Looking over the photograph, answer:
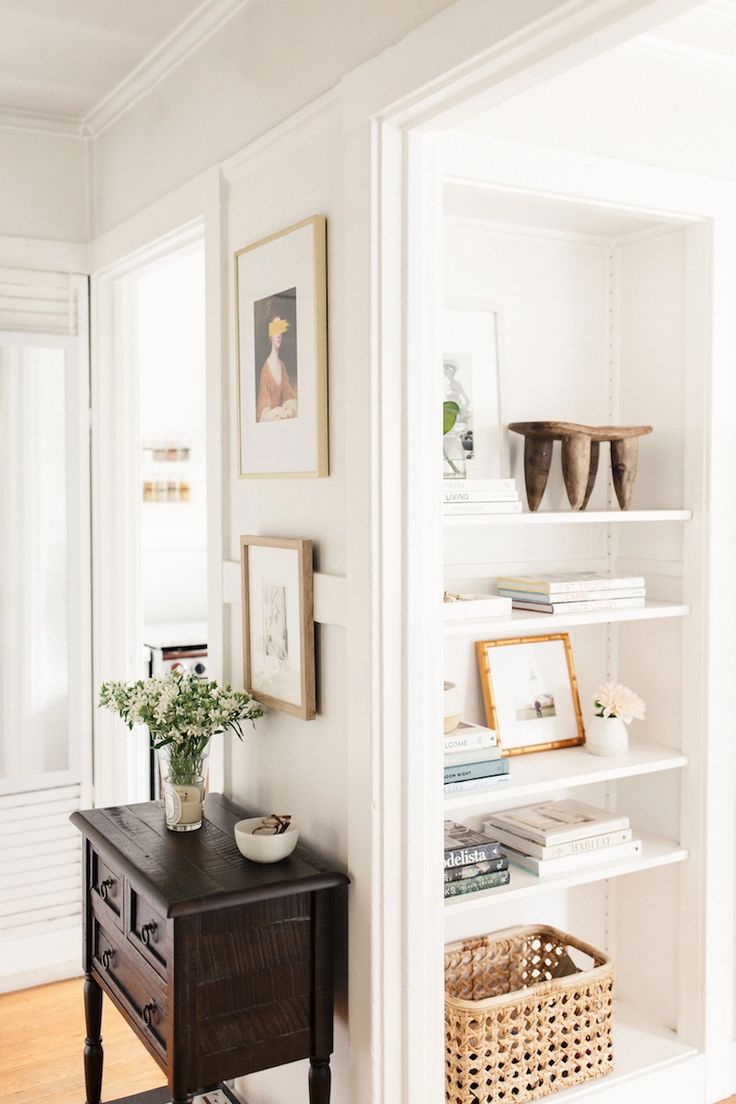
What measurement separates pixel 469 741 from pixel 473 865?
276 millimetres

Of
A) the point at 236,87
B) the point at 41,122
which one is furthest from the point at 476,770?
the point at 41,122

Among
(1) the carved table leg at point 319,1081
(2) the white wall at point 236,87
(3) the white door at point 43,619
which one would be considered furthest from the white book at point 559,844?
(2) the white wall at point 236,87

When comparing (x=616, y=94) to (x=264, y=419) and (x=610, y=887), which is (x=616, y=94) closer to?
(x=264, y=419)

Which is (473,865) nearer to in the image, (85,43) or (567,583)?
(567,583)

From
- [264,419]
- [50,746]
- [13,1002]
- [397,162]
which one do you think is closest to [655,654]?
[264,419]

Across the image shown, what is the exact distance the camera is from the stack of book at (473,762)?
242cm

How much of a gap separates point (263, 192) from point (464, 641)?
3.90ft

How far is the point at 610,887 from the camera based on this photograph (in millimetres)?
2971

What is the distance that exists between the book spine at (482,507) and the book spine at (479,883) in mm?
825

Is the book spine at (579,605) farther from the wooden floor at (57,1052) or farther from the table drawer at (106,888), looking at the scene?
the wooden floor at (57,1052)

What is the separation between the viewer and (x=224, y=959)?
6.61 ft

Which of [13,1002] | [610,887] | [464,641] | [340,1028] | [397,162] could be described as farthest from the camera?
[13,1002]

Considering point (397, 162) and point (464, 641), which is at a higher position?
point (397, 162)

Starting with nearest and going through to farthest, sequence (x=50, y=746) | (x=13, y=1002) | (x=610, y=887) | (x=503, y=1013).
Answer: (x=503, y=1013) → (x=610, y=887) → (x=13, y=1002) → (x=50, y=746)
